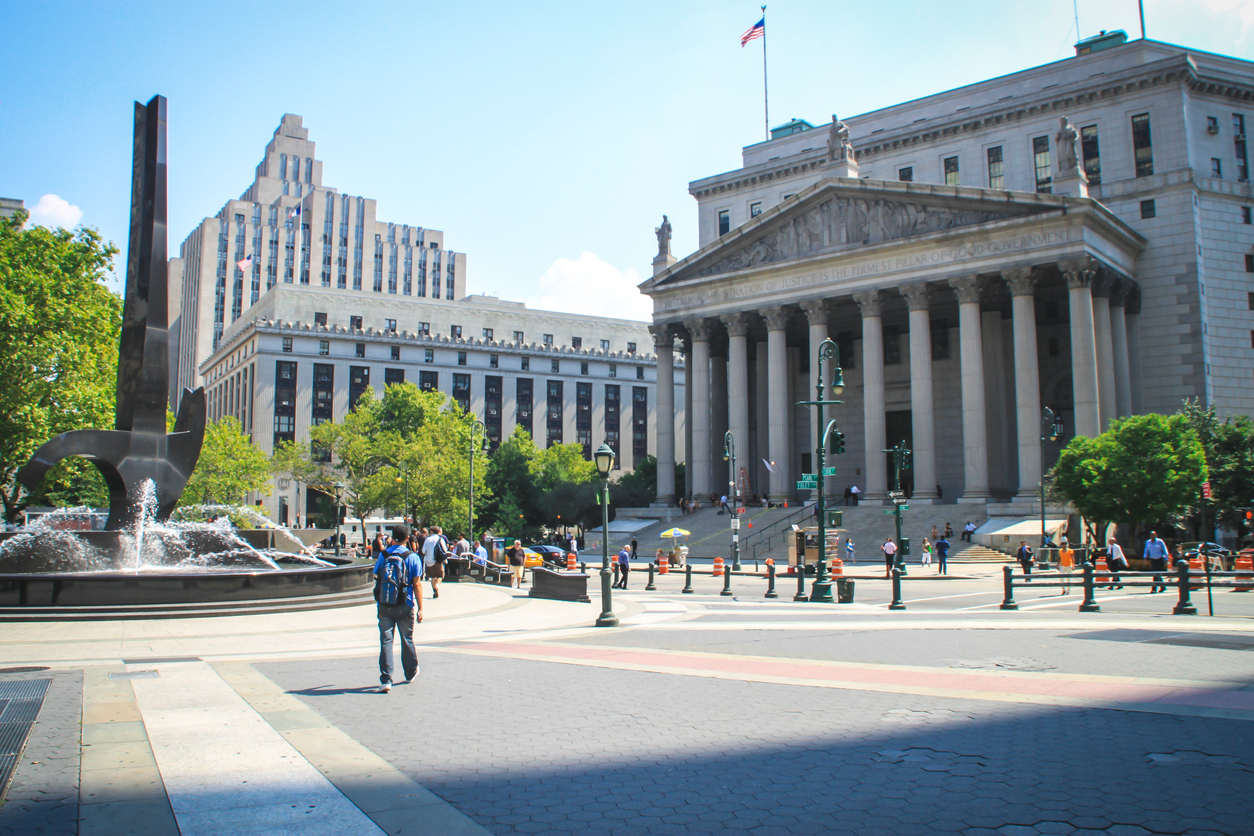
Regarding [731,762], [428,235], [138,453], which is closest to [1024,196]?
[138,453]

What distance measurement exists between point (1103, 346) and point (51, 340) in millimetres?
53810

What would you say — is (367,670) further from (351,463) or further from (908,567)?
(351,463)

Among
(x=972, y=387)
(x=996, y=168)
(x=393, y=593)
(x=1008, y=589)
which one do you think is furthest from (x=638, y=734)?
(x=996, y=168)

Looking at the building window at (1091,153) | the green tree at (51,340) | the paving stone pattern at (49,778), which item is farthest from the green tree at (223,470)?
the building window at (1091,153)

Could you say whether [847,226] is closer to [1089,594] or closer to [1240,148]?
[1240,148]

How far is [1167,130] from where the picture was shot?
56219mm

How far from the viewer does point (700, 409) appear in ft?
209

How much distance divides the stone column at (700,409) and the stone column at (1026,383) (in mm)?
20909

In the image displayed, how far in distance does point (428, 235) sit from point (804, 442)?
106 m

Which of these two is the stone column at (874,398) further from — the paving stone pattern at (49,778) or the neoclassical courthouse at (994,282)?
the paving stone pattern at (49,778)

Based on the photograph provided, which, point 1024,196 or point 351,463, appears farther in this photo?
point 351,463

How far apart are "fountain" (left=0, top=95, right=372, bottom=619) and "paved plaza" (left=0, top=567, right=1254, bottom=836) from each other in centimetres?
123

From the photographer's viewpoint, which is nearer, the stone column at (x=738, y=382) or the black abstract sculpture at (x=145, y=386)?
the black abstract sculpture at (x=145, y=386)

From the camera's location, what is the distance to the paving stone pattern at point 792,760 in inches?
228
